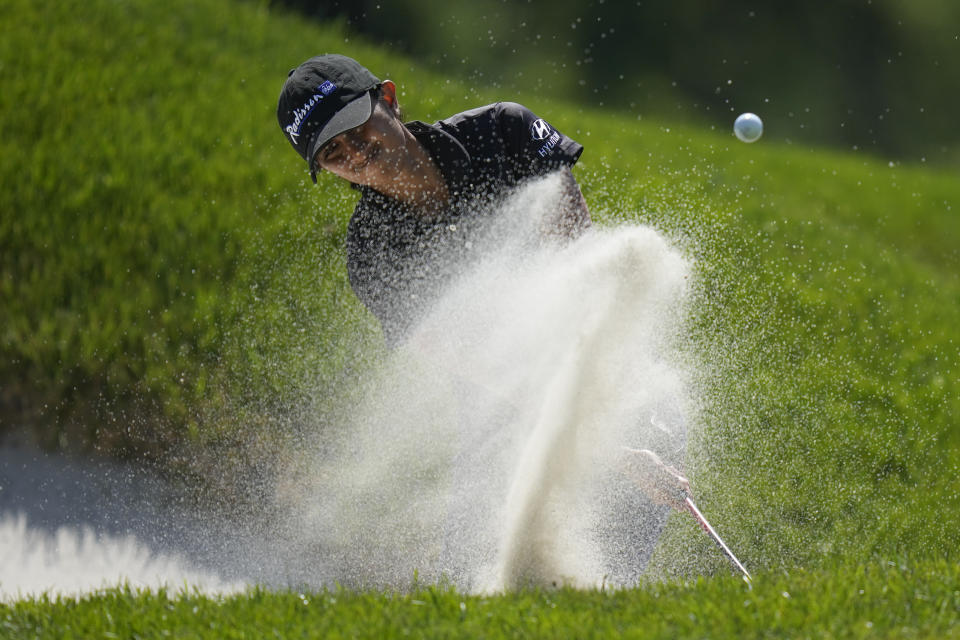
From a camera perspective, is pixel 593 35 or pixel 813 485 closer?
pixel 813 485

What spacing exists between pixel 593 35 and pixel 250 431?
29.9 ft

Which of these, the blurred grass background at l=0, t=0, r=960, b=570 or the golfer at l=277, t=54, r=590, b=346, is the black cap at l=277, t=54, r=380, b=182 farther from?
the blurred grass background at l=0, t=0, r=960, b=570

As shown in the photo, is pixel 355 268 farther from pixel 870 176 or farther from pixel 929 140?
pixel 929 140

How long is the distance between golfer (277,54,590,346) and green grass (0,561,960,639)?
0.87m

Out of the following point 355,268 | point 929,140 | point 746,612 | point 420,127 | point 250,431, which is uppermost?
point 420,127

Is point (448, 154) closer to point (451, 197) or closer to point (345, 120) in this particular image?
point (451, 197)

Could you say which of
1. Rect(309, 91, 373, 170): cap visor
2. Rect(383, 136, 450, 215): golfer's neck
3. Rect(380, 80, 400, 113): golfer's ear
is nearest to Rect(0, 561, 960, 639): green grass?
Rect(383, 136, 450, 215): golfer's neck

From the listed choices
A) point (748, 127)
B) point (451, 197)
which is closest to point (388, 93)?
point (451, 197)

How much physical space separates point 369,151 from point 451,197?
0.27 meters

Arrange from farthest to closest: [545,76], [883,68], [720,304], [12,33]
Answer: [883,68], [545,76], [12,33], [720,304]

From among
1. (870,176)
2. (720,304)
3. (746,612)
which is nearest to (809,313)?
(720,304)

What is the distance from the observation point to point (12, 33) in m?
6.23

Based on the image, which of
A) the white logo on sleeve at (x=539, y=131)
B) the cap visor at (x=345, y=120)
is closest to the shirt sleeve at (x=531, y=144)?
the white logo on sleeve at (x=539, y=131)

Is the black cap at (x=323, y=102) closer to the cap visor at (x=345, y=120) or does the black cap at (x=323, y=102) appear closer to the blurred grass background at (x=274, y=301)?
the cap visor at (x=345, y=120)
